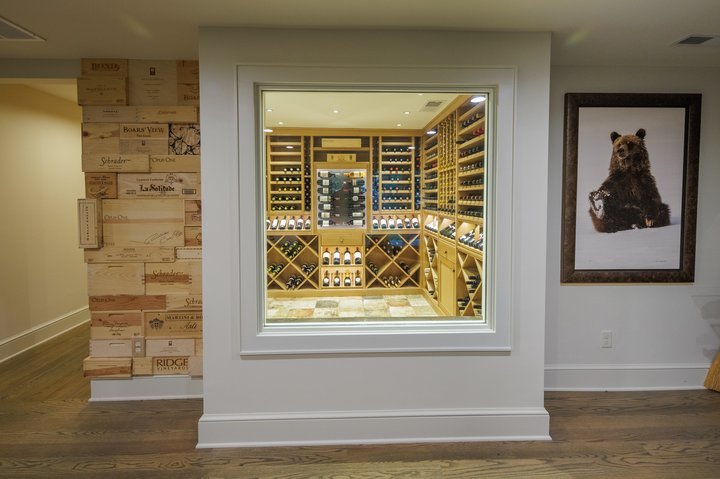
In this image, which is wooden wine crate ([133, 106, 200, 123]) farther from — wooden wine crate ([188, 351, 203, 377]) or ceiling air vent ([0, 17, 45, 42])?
wooden wine crate ([188, 351, 203, 377])

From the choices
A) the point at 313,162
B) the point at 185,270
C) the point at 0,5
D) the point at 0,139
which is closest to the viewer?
the point at 0,5

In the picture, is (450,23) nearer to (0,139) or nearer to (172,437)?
(172,437)

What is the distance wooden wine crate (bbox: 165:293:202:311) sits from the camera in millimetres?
3123

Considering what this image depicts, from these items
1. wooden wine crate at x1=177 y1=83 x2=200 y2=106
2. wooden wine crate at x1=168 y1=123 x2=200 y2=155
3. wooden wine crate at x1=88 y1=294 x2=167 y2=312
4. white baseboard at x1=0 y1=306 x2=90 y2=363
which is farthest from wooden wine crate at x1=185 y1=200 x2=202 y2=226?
white baseboard at x1=0 y1=306 x2=90 y2=363

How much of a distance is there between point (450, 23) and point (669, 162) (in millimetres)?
2016

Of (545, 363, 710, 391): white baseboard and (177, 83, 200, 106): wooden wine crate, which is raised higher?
(177, 83, 200, 106): wooden wine crate

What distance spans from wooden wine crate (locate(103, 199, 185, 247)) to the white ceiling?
1.01 metres

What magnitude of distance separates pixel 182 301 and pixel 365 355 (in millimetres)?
1418

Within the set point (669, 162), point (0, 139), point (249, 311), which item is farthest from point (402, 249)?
point (0, 139)

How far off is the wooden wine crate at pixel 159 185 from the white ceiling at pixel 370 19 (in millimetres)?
816

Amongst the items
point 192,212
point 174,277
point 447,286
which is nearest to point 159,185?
point 192,212

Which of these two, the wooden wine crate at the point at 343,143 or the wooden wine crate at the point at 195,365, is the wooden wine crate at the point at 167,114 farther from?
the wooden wine crate at the point at 343,143

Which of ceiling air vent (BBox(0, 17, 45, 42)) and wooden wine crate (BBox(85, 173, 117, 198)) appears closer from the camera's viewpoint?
ceiling air vent (BBox(0, 17, 45, 42))

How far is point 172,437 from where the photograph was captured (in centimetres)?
264
